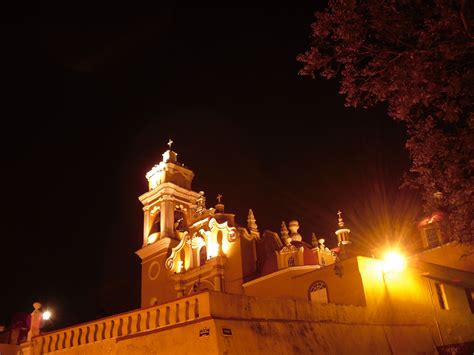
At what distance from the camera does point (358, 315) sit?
51.5 ft

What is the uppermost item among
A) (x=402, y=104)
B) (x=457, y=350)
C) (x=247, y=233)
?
(x=247, y=233)

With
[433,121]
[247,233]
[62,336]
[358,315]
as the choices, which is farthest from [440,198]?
[247,233]

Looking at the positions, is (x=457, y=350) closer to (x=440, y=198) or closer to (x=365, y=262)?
(x=365, y=262)

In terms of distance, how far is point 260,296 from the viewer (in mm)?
16922

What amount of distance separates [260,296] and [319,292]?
383 cm

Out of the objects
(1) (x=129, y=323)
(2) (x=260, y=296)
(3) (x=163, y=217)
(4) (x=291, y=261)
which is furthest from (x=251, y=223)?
(1) (x=129, y=323)

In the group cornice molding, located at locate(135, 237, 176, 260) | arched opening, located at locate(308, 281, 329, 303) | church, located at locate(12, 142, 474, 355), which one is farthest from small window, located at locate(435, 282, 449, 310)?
cornice molding, located at locate(135, 237, 176, 260)

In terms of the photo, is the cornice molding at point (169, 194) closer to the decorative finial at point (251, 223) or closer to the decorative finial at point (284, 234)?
the decorative finial at point (251, 223)

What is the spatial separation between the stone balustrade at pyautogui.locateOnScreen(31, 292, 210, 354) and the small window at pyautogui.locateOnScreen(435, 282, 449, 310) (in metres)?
13.5

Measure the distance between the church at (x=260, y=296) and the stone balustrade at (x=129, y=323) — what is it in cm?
3

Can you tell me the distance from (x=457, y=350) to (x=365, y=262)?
428 cm

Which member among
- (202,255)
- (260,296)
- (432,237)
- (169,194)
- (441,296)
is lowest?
(260,296)

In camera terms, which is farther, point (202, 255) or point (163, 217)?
point (163, 217)

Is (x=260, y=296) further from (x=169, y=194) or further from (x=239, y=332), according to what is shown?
(x=169, y=194)
